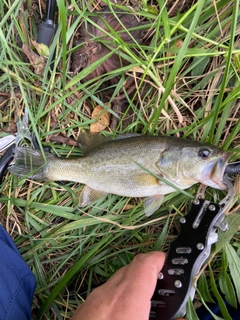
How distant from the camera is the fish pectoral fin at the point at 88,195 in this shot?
2906mm

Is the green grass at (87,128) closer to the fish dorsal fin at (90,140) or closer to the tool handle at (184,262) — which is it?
the fish dorsal fin at (90,140)

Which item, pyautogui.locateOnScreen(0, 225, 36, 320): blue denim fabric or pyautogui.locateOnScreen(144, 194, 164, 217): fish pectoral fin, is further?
pyautogui.locateOnScreen(144, 194, 164, 217): fish pectoral fin

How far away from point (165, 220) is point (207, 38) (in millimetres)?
1473

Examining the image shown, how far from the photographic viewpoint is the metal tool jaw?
243cm

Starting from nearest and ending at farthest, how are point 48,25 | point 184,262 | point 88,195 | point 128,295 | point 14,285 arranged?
1. point 128,295
2. point 184,262
3. point 14,285
4. point 48,25
5. point 88,195

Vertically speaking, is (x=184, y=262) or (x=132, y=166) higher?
(x=132, y=166)

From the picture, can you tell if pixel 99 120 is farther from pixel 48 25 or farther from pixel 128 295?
pixel 128 295

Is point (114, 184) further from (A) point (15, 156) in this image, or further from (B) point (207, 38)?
(B) point (207, 38)

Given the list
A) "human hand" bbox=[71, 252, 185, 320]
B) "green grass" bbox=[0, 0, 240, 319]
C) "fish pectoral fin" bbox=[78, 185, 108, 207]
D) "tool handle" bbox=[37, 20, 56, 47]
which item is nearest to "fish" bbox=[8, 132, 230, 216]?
"fish pectoral fin" bbox=[78, 185, 108, 207]

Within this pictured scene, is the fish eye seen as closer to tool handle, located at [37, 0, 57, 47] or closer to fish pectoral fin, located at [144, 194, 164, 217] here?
fish pectoral fin, located at [144, 194, 164, 217]

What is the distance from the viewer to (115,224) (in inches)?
111

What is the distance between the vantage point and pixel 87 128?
3.01 meters

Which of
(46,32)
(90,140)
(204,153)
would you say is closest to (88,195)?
(90,140)

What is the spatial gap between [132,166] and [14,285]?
1287 millimetres
